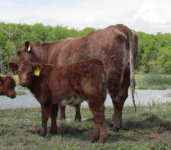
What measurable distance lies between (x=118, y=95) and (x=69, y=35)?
3042 inches

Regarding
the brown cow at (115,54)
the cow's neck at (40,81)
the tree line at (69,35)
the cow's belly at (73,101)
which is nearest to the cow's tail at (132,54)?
the brown cow at (115,54)

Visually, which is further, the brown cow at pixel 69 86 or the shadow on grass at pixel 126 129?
the shadow on grass at pixel 126 129

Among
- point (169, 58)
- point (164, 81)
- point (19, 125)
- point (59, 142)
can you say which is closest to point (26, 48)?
point (19, 125)

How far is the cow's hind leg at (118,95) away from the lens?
1094 centimetres

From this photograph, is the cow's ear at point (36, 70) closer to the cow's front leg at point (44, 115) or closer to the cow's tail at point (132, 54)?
the cow's front leg at point (44, 115)

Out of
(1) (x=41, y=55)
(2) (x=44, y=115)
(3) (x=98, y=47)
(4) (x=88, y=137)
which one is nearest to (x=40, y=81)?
(2) (x=44, y=115)

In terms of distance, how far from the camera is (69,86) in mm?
9289

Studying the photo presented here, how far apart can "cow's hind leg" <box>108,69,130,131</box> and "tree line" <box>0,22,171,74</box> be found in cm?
5224

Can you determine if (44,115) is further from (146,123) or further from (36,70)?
(146,123)

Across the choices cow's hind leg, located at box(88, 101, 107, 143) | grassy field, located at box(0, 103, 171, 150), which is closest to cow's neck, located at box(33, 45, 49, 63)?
grassy field, located at box(0, 103, 171, 150)

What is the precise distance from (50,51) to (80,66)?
4.38m

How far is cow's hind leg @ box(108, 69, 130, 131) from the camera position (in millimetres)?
10938

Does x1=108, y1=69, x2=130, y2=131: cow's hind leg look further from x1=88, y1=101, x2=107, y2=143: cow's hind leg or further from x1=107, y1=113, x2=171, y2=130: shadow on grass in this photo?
x1=88, y1=101, x2=107, y2=143: cow's hind leg

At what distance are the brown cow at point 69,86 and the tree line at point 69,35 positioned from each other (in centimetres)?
5347
